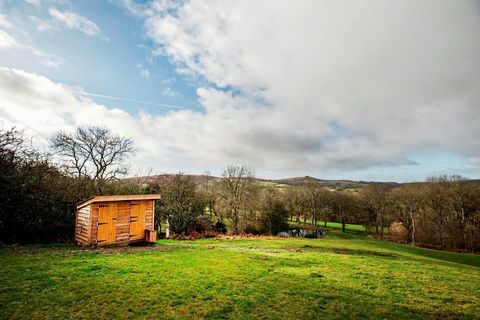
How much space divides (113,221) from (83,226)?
1.81 m

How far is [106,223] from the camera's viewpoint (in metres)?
15.1

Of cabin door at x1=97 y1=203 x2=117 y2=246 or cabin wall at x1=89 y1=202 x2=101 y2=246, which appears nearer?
cabin wall at x1=89 y1=202 x2=101 y2=246

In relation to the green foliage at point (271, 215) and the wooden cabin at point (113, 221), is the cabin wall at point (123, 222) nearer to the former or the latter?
the wooden cabin at point (113, 221)

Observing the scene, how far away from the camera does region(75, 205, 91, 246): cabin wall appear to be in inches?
573

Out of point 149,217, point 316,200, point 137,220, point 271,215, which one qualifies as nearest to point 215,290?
point 137,220

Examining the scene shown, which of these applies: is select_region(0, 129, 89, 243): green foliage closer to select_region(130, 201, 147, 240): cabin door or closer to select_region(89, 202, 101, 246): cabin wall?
select_region(89, 202, 101, 246): cabin wall

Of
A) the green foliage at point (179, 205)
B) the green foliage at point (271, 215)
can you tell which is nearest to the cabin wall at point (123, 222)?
the green foliage at point (179, 205)

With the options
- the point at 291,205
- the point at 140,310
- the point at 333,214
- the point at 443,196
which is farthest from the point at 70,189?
the point at 333,214

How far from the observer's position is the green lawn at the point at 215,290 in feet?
19.5

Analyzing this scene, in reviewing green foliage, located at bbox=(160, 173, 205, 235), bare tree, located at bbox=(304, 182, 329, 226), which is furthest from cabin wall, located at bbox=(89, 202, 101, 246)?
bare tree, located at bbox=(304, 182, 329, 226)

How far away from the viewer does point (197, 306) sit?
20.6 feet

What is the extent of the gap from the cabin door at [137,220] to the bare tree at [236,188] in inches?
890

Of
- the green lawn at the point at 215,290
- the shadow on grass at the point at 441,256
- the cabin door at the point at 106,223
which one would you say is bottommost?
the shadow on grass at the point at 441,256

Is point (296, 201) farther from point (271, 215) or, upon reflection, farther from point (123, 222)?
point (123, 222)
